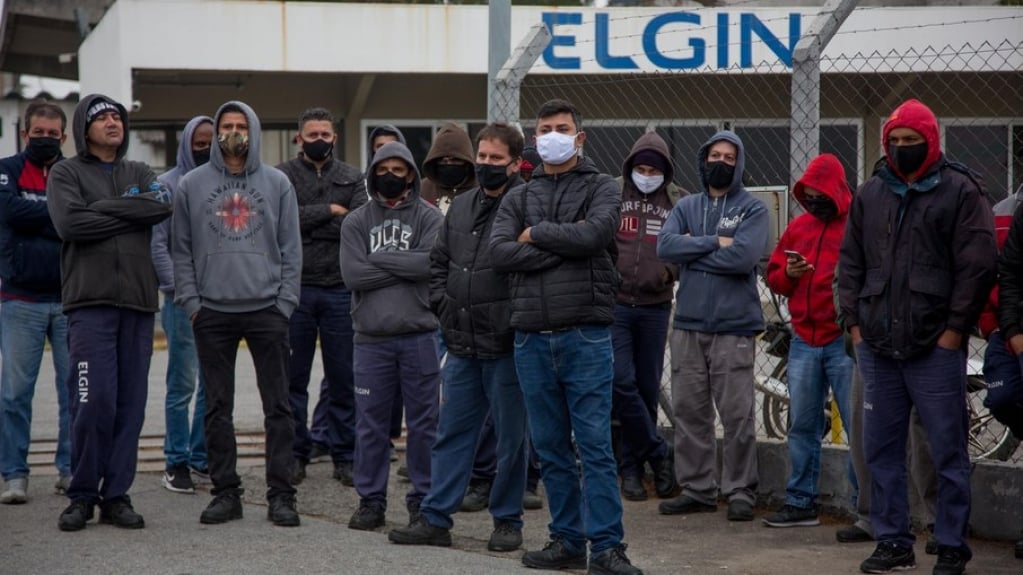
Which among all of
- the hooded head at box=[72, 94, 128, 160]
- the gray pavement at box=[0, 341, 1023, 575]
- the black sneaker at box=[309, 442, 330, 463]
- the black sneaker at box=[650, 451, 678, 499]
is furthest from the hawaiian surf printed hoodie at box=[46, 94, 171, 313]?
the black sneaker at box=[650, 451, 678, 499]

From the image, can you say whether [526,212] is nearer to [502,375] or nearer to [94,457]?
[502,375]

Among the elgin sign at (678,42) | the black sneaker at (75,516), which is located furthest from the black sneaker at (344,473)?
the elgin sign at (678,42)

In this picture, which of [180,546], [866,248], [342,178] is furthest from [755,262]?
[180,546]

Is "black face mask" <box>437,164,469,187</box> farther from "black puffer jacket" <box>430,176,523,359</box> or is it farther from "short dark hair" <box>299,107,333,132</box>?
"short dark hair" <box>299,107,333,132</box>

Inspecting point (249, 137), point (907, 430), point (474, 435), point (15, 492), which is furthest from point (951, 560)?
point (15, 492)

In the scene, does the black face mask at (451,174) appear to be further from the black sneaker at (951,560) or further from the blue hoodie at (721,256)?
the black sneaker at (951,560)

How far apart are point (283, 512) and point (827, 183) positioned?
10.6 feet

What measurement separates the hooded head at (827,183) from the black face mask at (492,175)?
161cm

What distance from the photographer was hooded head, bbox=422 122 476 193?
24.3ft

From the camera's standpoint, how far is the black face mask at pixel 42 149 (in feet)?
25.9

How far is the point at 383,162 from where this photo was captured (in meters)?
7.46

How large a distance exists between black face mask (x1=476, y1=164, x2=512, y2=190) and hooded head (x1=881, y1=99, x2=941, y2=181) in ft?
5.78

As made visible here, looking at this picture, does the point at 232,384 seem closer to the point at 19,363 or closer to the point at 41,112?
the point at 19,363

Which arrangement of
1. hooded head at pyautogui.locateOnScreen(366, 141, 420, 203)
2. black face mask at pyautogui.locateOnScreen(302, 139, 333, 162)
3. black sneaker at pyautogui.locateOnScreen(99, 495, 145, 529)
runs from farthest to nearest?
1. black face mask at pyautogui.locateOnScreen(302, 139, 333, 162)
2. hooded head at pyautogui.locateOnScreen(366, 141, 420, 203)
3. black sneaker at pyautogui.locateOnScreen(99, 495, 145, 529)
